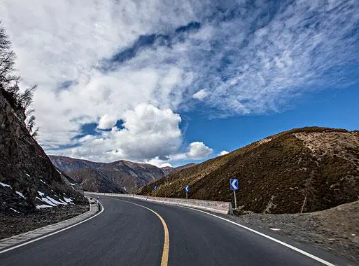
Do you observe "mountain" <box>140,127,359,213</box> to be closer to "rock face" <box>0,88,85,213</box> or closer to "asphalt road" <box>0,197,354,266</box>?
"rock face" <box>0,88,85,213</box>

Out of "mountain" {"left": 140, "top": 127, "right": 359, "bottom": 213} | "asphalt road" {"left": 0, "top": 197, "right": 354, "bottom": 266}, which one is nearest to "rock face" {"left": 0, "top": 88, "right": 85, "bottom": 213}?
"asphalt road" {"left": 0, "top": 197, "right": 354, "bottom": 266}

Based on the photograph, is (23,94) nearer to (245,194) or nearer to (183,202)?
(183,202)

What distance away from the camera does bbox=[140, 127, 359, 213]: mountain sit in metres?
37.2

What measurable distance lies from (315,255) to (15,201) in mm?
17629

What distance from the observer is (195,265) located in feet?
20.0

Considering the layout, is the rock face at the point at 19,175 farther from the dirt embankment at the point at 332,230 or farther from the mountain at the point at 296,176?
the mountain at the point at 296,176

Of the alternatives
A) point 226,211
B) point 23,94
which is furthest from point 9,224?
point 23,94

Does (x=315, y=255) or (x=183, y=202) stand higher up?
(x=183, y=202)

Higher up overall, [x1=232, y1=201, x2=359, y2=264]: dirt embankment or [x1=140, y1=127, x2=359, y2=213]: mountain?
[x1=140, y1=127, x2=359, y2=213]: mountain

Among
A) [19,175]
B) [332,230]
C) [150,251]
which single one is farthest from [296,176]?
[150,251]

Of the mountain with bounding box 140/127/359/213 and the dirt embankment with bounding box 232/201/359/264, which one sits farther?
the mountain with bounding box 140/127/359/213

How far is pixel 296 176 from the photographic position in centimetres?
4384

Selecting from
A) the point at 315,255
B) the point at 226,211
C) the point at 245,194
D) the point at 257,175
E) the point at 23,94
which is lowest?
the point at 315,255

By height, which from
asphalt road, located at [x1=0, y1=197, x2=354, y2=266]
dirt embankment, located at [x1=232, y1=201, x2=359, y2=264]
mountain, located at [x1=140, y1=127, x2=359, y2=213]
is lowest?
asphalt road, located at [x1=0, y1=197, x2=354, y2=266]
